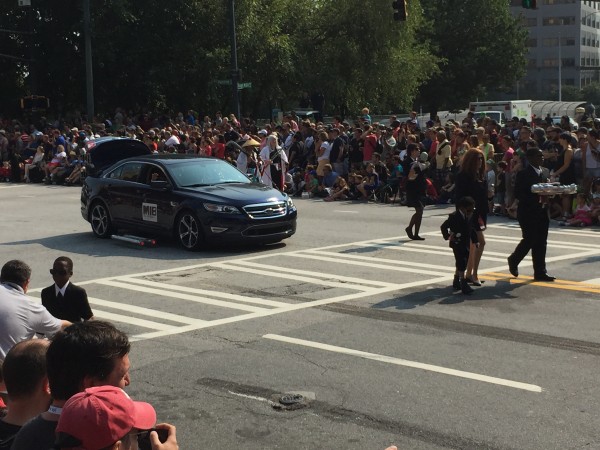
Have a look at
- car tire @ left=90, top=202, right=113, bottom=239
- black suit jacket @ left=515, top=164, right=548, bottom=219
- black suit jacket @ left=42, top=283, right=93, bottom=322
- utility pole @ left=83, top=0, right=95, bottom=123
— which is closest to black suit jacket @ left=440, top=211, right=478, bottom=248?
black suit jacket @ left=515, top=164, right=548, bottom=219

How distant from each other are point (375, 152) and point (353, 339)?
15.2 meters

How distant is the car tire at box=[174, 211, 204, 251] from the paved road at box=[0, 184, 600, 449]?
287 millimetres

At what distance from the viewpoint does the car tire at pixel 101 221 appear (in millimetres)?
18844

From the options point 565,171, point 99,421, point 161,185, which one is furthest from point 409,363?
point 565,171

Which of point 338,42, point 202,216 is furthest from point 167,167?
point 338,42

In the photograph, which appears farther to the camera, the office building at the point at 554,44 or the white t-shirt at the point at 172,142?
the office building at the point at 554,44

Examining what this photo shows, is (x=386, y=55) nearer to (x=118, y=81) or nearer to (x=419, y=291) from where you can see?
(x=118, y=81)

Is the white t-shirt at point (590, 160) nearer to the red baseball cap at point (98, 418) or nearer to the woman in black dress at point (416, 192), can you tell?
the woman in black dress at point (416, 192)

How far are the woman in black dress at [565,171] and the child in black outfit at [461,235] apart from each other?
760cm

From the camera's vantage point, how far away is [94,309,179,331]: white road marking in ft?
37.3

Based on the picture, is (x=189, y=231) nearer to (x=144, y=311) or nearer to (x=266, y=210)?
(x=266, y=210)

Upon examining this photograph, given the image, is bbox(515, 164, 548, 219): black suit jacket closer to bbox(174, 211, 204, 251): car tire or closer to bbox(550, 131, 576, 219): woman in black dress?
bbox(174, 211, 204, 251): car tire

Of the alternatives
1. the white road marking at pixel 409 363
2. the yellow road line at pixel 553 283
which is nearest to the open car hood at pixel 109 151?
the yellow road line at pixel 553 283

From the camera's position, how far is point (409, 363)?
940 centimetres
